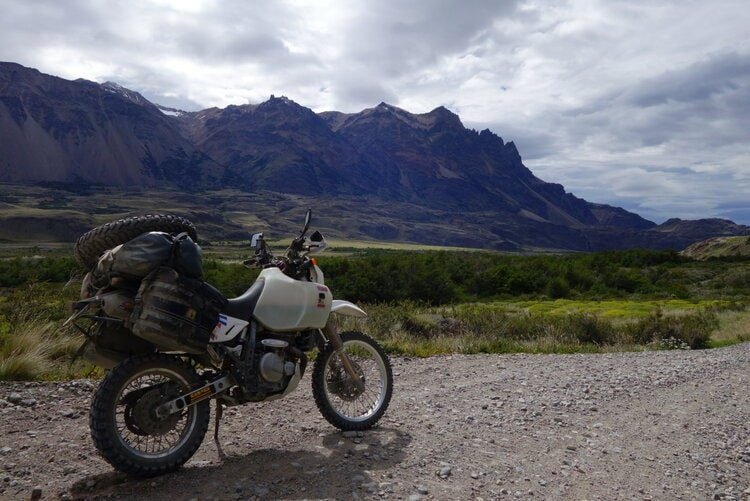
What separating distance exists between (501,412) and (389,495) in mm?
2432

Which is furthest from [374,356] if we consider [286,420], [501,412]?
[501,412]

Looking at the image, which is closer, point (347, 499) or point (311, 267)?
point (347, 499)

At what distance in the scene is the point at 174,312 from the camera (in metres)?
4.08

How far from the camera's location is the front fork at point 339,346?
530cm

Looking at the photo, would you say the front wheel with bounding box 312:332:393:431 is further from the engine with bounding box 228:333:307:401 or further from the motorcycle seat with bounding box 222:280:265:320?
the motorcycle seat with bounding box 222:280:265:320

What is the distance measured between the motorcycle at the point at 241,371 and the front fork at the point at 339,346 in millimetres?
10

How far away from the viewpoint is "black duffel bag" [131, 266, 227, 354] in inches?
156

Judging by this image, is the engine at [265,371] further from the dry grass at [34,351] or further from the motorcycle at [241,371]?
the dry grass at [34,351]

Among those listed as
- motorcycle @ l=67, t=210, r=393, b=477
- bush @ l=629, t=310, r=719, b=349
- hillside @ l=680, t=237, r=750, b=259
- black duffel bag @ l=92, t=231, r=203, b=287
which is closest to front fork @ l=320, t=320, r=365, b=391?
motorcycle @ l=67, t=210, r=393, b=477

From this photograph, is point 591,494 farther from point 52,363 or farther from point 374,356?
point 52,363

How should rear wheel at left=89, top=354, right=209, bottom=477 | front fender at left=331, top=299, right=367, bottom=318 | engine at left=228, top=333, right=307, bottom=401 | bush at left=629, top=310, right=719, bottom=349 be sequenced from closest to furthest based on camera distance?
rear wheel at left=89, top=354, right=209, bottom=477
engine at left=228, top=333, right=307, bottom=401
front fender at left=331, top=299, right=367, bottom=318
bush at left=629, top=310, right=719, bottom=349

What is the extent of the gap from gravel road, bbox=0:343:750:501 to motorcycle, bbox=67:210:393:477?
10.0 inches

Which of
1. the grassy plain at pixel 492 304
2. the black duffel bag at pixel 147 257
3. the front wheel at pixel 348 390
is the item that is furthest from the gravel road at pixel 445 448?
the grassy plain at pixel 492 304

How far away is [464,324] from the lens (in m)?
13.8
